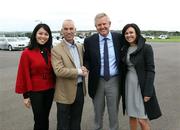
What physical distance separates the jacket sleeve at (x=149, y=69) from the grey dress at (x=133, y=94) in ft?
0.54

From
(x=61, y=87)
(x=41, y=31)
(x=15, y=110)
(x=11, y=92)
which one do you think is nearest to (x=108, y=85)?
(x=61, y=87)

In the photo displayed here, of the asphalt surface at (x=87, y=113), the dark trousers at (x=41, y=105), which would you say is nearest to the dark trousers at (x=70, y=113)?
the dark trousers at (x=41, y=105)

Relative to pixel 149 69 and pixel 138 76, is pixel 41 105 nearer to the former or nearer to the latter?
pixel 138 76

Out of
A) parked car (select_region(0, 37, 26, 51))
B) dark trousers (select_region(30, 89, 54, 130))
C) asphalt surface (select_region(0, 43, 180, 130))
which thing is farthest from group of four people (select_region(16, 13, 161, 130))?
parked car (select_region(0, 37, 26, 51))

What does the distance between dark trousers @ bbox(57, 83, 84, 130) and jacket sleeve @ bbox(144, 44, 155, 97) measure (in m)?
1.01

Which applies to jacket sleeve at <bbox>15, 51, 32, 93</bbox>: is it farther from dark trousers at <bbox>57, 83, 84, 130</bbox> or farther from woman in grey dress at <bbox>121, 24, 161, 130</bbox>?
woman in grey dress at <bbox>121, 24, 161, 130</bbox>

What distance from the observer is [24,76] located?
4418 mm

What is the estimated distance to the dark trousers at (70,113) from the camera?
4.61 m

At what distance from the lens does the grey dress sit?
15.7 ft

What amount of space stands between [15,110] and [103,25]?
3.90 meters

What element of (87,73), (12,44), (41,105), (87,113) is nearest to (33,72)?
(41,105)

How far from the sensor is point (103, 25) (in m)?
4.71

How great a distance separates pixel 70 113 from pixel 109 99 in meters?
0.71

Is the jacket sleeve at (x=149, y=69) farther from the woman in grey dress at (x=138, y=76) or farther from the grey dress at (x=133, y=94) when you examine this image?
the grey dress at (x=133, y=94)
